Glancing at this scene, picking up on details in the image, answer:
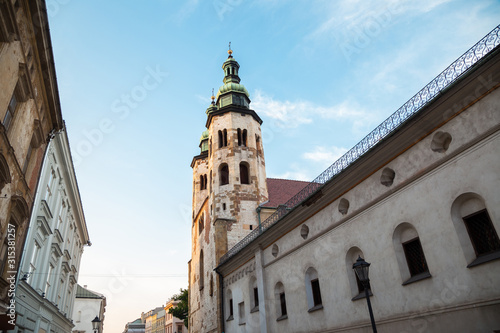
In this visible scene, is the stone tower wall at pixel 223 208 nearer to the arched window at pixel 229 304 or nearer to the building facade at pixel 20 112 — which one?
the arched window at pixel 229 304

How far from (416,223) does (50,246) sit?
14.9 metres

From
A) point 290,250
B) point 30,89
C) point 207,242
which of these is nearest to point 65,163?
point 30,89

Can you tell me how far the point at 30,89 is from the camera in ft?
34.3

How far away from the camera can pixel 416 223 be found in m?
9.94

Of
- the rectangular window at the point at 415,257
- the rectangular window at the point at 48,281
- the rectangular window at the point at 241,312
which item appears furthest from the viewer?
the rectangular window at the point at 241,312

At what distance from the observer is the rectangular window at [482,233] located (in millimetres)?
8156

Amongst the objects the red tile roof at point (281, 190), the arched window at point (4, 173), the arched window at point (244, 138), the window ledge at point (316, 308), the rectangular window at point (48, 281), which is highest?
the arched window at point (244, 138)

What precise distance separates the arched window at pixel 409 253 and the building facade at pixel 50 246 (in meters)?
11.7

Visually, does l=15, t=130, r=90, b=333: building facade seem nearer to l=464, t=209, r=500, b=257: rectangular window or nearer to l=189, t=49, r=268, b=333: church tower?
l=189, t=49, r=268, b=333: church tower

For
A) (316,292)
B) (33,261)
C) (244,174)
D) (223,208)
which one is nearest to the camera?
(33,261)

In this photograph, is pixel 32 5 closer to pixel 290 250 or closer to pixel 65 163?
pixel 65 163

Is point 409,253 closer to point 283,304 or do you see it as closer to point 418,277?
point 418,277

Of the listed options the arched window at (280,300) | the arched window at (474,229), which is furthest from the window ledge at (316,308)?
the arched window at (474,229)

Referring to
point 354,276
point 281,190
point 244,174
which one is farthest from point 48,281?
point 281,190
